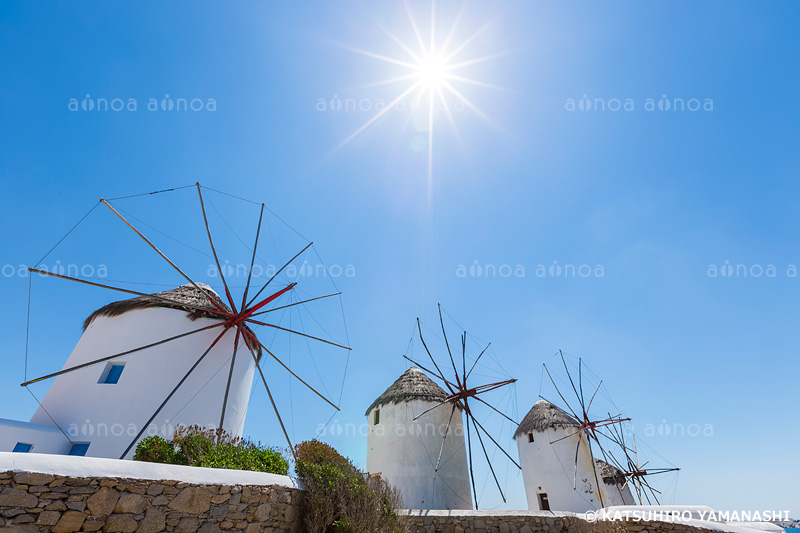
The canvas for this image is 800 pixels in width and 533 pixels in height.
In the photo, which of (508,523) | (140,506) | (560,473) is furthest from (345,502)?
(560,473)

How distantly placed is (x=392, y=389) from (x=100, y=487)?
15287 millimetres

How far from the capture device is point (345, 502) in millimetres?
6793

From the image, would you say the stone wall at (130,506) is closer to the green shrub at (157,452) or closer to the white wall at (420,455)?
the green shrub at (157,452)

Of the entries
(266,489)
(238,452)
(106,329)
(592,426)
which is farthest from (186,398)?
(592,426)

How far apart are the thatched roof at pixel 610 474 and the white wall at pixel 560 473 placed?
636 mm

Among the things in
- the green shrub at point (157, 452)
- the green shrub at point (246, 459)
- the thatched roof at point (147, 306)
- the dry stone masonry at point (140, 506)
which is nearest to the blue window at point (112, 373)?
the thatched roof at point (147, 306)

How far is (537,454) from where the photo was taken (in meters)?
19.7

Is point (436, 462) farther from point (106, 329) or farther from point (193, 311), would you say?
point (106, 329)

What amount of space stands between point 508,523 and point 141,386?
10.4 metres

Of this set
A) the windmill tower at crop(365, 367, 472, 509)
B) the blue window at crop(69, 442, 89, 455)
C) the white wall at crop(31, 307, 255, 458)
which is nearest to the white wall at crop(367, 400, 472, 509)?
the windmill tower at crop(365, 367, 472, 509)

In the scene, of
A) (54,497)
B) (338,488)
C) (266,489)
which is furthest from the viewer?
(338,488)

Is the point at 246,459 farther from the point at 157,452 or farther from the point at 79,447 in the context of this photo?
the point at 79,447

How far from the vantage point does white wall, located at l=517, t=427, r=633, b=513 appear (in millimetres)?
17797

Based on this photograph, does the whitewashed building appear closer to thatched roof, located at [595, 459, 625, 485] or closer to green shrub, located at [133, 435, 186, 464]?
green shrub, located at [133, 435, 186, 464]
